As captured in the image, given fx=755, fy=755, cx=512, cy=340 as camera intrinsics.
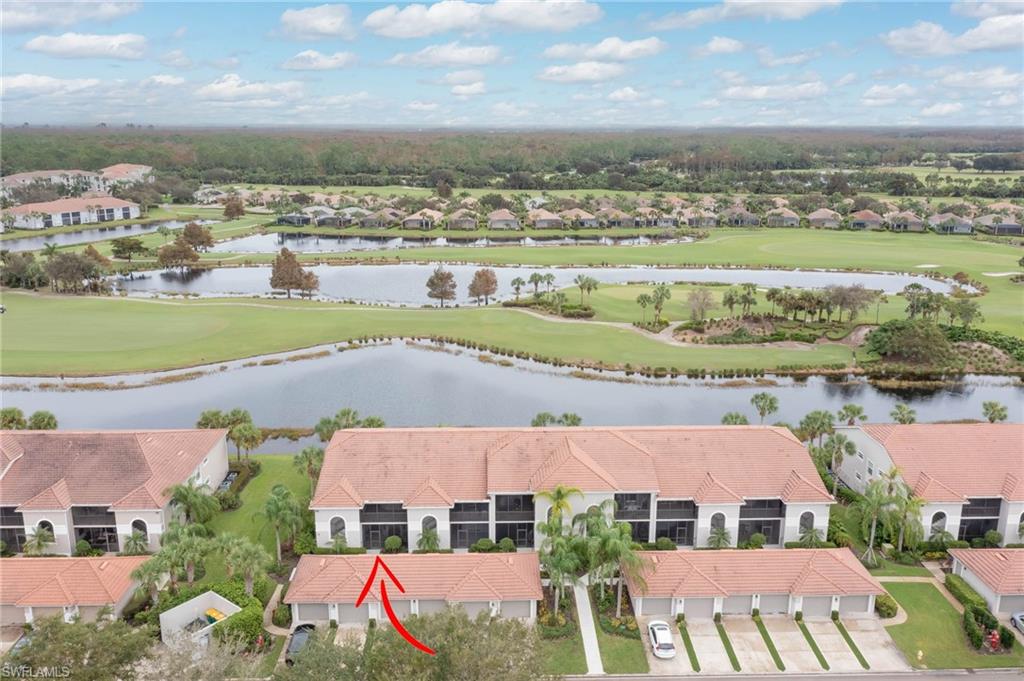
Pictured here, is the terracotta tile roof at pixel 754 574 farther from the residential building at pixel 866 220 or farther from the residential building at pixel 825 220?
the residential building at pixel 866 220

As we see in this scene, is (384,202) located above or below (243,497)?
above

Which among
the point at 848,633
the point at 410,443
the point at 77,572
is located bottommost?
the point at 848,633

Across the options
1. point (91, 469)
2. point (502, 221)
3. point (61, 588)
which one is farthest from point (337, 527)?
point (502, 221)

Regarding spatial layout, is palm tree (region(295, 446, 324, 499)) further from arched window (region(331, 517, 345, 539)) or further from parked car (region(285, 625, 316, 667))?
parked car (region(285, 625, 316, 667))

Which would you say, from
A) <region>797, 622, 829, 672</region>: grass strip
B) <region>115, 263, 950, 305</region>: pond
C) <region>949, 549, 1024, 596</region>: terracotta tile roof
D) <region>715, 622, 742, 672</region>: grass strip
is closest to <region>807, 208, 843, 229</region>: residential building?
<region>115, 263, 950, 305</region>: pond

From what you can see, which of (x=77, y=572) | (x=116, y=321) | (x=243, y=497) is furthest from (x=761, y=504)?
(x=116, y=321)

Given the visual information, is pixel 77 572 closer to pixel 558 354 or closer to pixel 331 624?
pixel 331 624

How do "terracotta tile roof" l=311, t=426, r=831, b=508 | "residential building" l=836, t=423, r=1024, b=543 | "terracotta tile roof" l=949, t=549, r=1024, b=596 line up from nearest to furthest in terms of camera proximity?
"terracotta tile roof" l=949, t=549, r=1024, b=596 < "terracotta tile roof" l=311, t=426, r=831, b=508 < "residential building" l=836, t=423, r=1024, b=543
